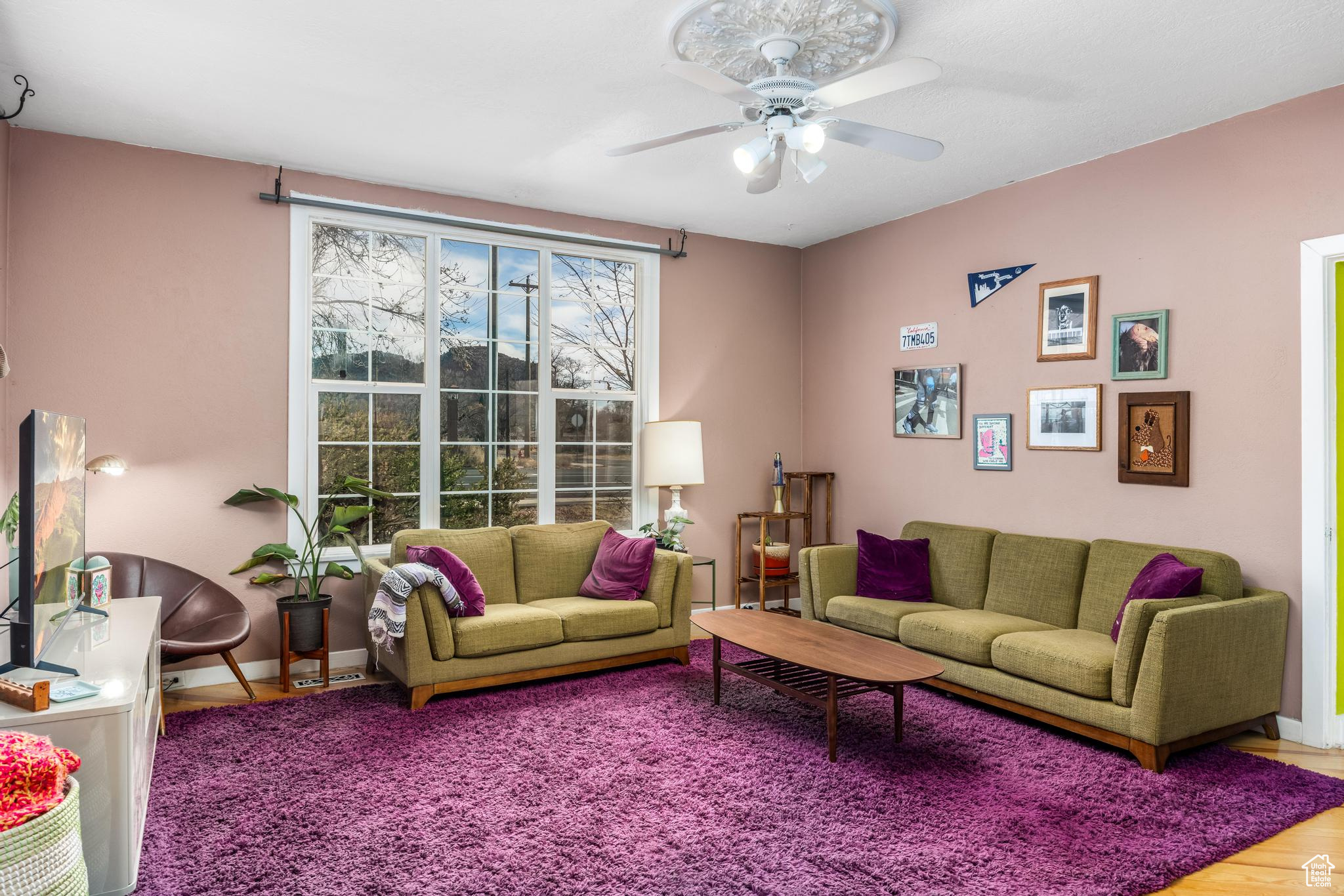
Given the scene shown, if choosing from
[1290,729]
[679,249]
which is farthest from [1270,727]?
[679,249]

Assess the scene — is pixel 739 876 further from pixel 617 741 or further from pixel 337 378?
pixel 337 378

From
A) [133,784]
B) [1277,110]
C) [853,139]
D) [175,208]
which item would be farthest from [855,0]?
[175,208]

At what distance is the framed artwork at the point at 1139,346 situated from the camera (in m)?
3.95

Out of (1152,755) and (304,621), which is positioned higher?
→ (304,621)

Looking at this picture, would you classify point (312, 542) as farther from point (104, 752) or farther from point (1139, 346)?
point (1139, 346)

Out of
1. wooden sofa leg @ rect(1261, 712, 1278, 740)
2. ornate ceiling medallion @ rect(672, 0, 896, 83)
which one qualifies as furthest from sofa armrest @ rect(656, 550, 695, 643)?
wooden sofa leg @ rect(1261, 712, 1278, 740)

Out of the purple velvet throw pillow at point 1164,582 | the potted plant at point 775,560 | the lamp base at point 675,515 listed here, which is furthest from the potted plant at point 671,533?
the purple velvet throw pillow at point 1164,582

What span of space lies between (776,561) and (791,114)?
3.31 meters

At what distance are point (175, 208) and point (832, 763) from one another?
397cm

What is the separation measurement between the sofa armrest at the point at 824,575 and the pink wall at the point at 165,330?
249 centimetres

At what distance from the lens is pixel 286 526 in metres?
4.41

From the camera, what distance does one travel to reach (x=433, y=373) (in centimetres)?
484

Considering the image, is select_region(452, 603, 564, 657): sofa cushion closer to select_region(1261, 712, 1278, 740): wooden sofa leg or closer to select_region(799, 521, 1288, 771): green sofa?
select_region(799, 521, 1288, 771): green sofa

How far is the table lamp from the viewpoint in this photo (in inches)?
208
